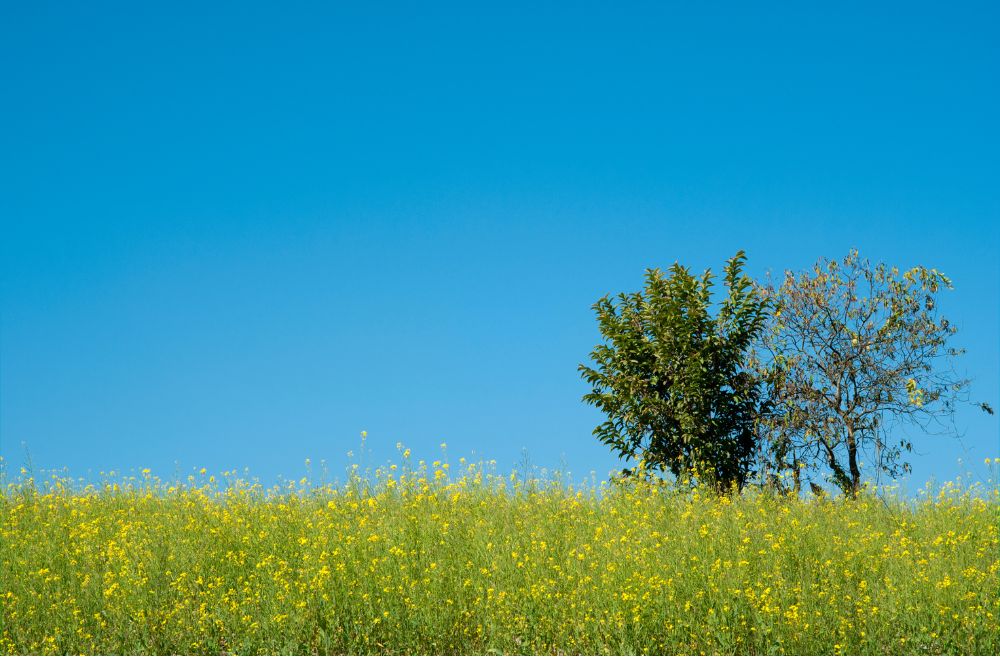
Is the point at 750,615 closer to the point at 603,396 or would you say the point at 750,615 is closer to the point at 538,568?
the point at 538,568

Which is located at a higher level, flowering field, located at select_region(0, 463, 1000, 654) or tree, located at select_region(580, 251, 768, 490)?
tree, located at select_region(580, 251, 768, 490)

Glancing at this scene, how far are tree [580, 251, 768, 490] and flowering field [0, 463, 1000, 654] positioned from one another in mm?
5642

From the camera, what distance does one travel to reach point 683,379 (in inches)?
664

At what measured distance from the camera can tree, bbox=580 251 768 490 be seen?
55.2 feet

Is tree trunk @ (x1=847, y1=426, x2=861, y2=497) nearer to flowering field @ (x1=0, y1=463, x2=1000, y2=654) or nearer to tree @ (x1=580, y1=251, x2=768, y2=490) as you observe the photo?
tree @ (x1=580, y1=251, x2=768, y2=490)

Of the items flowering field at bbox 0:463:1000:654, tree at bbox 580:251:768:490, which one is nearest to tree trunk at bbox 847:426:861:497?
tree at bbox 580:251:768:490

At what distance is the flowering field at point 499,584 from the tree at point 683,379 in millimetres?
5642

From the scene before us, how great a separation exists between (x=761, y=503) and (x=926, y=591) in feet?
16.4

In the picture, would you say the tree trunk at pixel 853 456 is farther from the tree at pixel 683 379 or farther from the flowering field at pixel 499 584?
the flowering field at pixel 499 584

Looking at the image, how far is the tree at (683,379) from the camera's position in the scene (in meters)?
16.8

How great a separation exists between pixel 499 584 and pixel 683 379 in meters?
9.42

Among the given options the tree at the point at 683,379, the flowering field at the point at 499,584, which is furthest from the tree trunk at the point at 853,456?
the flowering field at the point at 499,584

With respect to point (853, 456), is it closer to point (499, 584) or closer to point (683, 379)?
point (683, 379)
